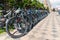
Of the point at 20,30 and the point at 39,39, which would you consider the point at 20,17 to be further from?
the point at 39,39

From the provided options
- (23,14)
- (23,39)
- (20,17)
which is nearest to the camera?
(23,39)

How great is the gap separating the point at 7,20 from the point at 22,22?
0.63m

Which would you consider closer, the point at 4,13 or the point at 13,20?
the point at 13,20

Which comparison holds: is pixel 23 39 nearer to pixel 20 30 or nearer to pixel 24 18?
pixel 20 30

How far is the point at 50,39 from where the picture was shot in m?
8.03

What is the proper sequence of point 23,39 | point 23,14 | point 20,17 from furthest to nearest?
1. point 23,14
2. point 20,17
3. point 23,39

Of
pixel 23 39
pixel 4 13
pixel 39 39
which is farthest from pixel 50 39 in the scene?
pixel 4 13

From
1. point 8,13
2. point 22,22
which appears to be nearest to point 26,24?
point 22,22

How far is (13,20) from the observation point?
818cm

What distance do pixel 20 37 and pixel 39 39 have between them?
29.5 inches

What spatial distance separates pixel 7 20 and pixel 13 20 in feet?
0.75

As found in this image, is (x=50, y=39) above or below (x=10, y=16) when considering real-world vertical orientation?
below

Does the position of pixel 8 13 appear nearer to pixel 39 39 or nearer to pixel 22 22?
pixel 22 22

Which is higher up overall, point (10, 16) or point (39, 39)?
point (10, 16)
